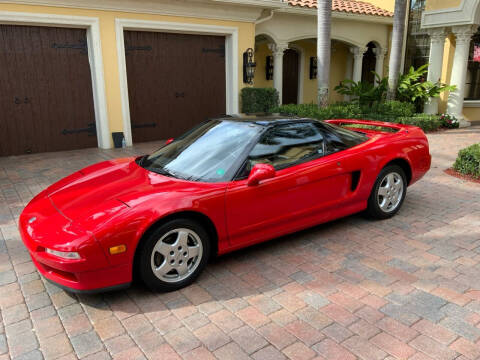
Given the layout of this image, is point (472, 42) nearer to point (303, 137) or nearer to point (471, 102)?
point (471, 102)

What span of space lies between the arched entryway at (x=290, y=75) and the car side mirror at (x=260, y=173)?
43.5 ft

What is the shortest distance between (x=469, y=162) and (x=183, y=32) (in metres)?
7.30

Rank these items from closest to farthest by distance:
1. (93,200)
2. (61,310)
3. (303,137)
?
(61,310) < (93,200) < (303,137)

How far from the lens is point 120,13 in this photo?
9219 mm

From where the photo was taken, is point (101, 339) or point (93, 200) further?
point (93, 200)

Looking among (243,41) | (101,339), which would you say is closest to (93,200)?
(101,339)

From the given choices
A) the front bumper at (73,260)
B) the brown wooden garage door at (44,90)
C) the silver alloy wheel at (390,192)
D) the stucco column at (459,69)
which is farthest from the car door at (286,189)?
the stucco column at (459,69)

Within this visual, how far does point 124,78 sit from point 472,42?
1239cm

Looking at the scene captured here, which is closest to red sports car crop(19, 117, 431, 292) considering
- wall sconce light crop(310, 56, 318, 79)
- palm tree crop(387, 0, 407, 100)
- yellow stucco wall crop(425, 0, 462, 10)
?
palm tree crop(387, 0, 407, 100)

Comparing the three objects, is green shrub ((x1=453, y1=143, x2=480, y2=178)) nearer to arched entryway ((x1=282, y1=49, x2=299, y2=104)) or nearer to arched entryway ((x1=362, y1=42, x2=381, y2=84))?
arched entryway ((x1=282, y1=49, x2=299, y2=104))

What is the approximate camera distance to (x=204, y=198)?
135 inches

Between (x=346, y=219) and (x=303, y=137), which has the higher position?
(x=303, y=137)

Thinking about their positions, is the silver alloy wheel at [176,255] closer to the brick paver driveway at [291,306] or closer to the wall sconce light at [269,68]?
the brick paver driveway at [291,306]

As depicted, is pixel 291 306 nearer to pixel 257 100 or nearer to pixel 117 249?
pixel 117 249
